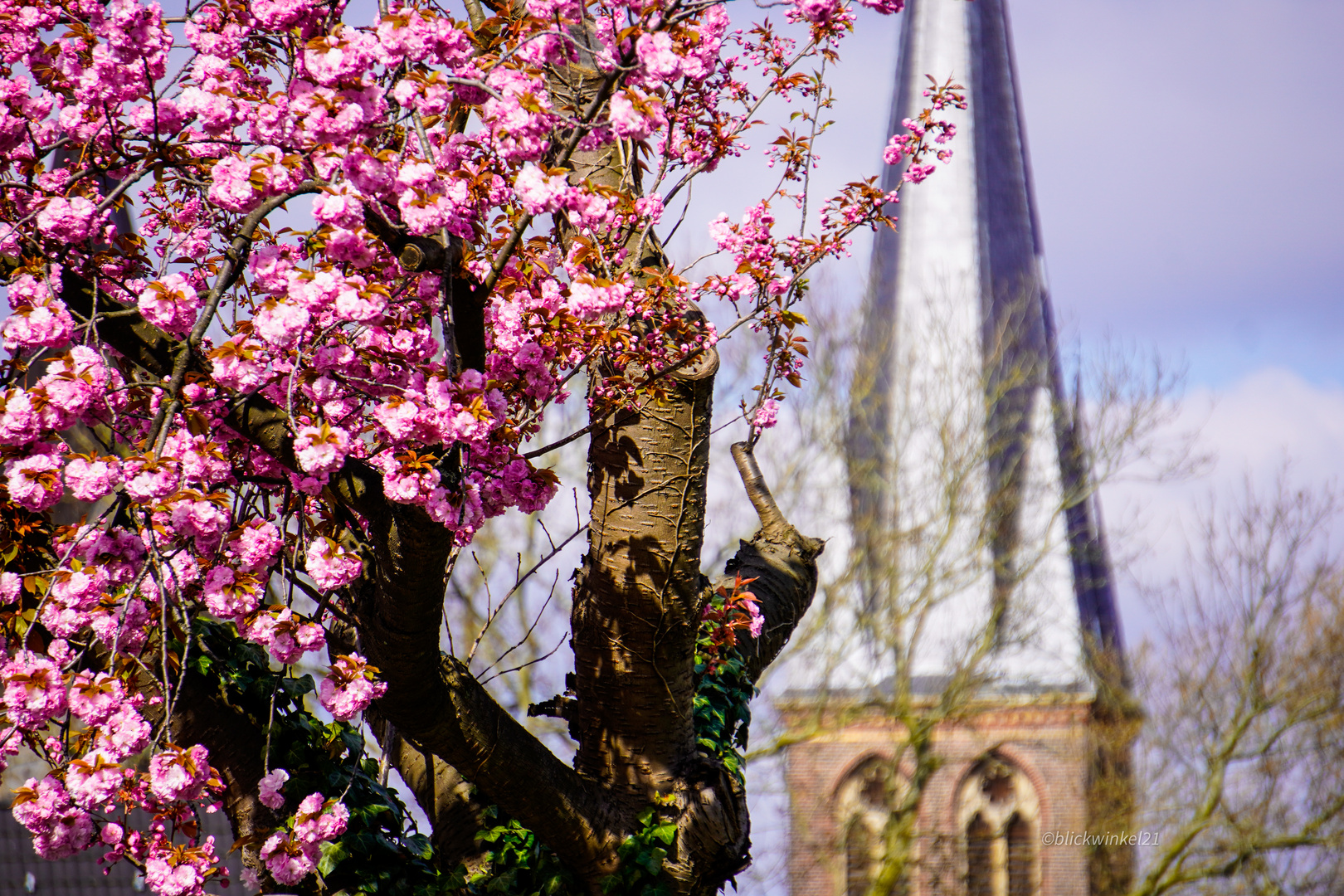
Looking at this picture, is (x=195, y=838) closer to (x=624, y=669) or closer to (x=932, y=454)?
(x=624, y=669)

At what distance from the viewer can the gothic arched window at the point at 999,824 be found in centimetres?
2320

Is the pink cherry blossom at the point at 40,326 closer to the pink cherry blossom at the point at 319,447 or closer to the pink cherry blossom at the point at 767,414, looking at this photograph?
the pink cherry blossom at the point at 319,447

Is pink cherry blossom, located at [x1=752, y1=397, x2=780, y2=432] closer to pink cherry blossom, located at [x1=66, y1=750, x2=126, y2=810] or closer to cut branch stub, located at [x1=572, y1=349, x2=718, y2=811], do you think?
cut branch stub, located at [x1=572, y1=349, x2=718, y2=811]

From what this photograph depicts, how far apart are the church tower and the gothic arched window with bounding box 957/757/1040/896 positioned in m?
0.04

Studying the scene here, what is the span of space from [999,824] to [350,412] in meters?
22.7

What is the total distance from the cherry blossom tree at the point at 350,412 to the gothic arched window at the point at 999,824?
67.9 ft

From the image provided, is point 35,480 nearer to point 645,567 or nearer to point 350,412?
point 350,412

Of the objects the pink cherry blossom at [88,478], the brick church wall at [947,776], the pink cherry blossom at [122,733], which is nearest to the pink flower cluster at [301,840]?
the pink cherry blossom at [122,733]

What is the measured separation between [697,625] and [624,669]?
30 cm

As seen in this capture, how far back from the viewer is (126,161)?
3.23 metres

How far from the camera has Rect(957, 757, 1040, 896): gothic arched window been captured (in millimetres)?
23203

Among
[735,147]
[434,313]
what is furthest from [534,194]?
[735,147]

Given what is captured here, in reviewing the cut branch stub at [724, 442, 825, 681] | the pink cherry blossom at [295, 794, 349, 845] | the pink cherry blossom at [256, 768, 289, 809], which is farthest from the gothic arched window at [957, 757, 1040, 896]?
the pink cherry blossom at [295, 794, 349, 845]

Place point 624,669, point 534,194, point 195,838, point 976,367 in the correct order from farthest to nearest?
point 976,367 → point 624,669 → point 195,838 → point 534,194
